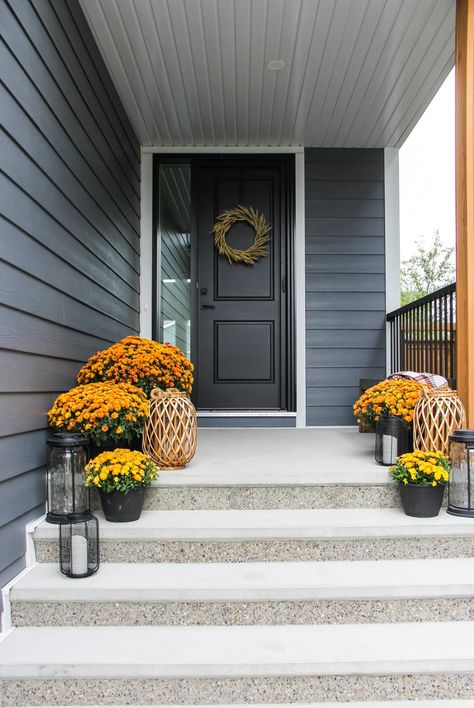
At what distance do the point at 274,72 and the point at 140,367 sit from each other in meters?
2.13

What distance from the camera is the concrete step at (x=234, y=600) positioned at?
184cm

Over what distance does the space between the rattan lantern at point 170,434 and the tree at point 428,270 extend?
15.4 metres

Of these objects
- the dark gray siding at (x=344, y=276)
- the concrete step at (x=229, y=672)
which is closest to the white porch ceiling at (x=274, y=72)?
the dark gray siding at (x=344, y=276)

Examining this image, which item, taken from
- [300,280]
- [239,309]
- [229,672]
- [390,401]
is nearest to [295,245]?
[300,280]

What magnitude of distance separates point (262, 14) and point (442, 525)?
2742mm

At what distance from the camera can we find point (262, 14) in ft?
9.58

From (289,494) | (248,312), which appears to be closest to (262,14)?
(248,312)

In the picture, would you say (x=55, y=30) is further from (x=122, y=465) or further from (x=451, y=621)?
(x=451, y=621)

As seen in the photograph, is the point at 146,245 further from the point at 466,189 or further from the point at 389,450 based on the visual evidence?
the point at 389,450

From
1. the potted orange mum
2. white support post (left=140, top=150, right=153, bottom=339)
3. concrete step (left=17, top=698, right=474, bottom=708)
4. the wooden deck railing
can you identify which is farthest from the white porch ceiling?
concrete step (left=17, top=698, right=474, bottom=708)

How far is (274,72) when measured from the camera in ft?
11.4

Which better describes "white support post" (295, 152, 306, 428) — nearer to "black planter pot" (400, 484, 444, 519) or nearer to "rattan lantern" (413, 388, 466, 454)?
"rattan lantern" (413, 388, 466, 454)

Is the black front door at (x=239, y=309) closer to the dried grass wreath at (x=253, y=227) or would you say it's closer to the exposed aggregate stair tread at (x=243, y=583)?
the dried grass wreath at (x=253, y=227)

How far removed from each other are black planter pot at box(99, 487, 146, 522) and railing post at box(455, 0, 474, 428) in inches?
65.4
